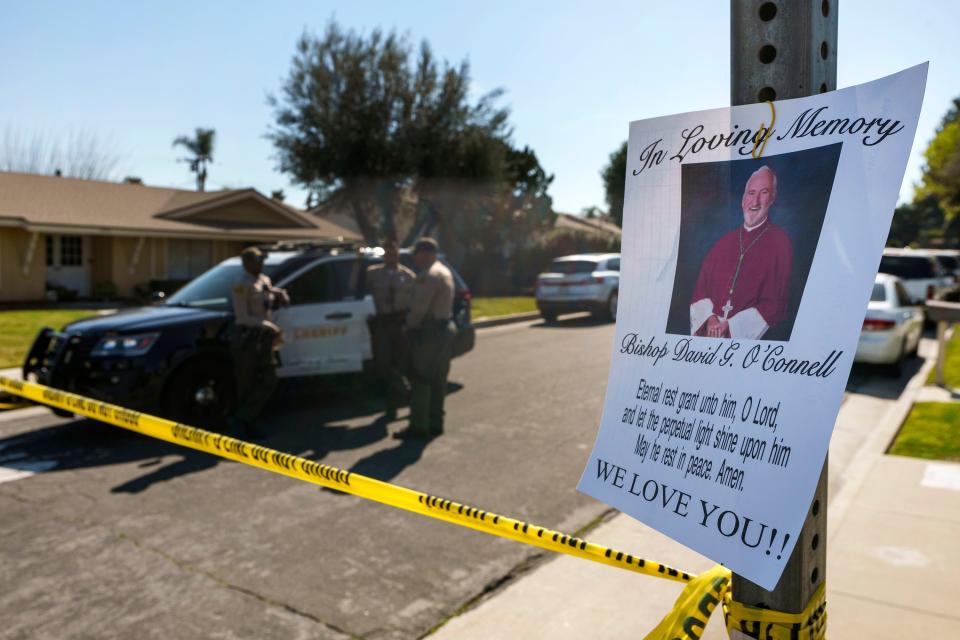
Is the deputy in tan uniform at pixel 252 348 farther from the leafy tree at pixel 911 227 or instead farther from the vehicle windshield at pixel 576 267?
the leafy tree at pixel 911 227

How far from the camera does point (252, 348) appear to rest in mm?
7520

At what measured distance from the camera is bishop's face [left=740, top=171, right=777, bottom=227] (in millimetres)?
1622

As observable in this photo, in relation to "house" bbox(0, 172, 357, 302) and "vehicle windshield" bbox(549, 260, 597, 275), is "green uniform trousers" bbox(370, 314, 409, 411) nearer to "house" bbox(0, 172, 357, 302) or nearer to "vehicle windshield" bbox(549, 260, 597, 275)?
"vehicle windshield" bbox(549, 260, 597, 275)

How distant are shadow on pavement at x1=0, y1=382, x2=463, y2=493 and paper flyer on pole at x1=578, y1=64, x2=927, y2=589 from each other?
15.5ft

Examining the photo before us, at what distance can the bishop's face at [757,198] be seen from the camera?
162 centimetres

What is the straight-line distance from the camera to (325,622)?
3.94 metres

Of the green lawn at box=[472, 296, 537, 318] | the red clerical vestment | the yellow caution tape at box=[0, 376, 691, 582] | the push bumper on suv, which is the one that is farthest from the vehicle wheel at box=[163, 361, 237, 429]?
the green lawn at box=[472, 296, 537, 318]

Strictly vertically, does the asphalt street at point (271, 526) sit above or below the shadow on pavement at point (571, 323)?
below

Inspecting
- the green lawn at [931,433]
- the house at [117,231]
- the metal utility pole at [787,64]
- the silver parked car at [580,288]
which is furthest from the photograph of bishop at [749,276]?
the house at [117,231]

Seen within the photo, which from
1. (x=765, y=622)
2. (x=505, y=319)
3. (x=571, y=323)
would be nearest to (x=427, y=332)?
(x=765, y=622)

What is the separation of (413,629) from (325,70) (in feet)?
88.4

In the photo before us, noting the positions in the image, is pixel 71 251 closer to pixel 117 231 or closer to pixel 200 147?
pixel 117 231

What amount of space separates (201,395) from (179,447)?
2.39 feet

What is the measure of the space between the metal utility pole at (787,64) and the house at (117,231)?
24.8m
